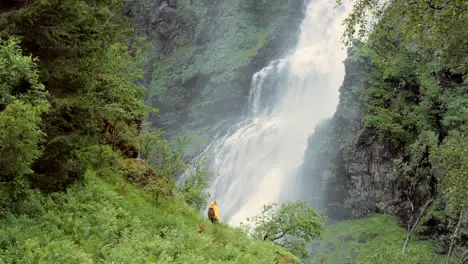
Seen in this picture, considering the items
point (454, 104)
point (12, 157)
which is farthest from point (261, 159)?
point (12, 157)

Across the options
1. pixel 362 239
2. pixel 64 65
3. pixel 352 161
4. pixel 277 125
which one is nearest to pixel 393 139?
pixel 352 161

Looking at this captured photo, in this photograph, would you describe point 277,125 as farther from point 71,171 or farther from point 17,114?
point 17,114

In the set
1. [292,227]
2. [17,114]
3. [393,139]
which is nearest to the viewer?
[17,114]

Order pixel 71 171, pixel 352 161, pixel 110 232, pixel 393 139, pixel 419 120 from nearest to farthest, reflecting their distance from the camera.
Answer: pixel 110 232, pixel 71 171, pixel 419 120, pixel 393 139, pixel 352 161

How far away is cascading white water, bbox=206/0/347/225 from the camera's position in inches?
1640

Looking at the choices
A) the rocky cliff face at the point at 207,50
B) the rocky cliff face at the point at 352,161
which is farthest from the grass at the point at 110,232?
the rocky cliff face at the point at 207,50

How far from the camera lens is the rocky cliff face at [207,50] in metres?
61.8

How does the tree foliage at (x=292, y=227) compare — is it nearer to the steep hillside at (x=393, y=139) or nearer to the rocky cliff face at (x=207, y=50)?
the steep hillside at (x=393, y=139)

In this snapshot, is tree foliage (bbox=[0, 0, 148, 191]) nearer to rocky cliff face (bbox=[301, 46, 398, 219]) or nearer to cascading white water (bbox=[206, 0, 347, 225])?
rocky cliff face (bbox=[301, 46, 398, 219])

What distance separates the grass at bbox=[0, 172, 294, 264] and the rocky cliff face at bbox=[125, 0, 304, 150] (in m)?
45.0

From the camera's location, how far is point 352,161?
34.4 metres

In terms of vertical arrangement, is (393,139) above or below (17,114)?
above

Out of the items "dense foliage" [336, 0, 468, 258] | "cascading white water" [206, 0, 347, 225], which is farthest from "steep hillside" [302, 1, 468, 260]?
"cascading white water" [206, 0, 347, 225]

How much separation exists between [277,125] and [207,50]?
2527cm
